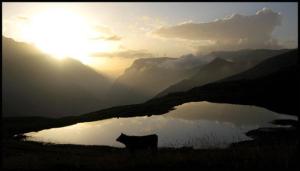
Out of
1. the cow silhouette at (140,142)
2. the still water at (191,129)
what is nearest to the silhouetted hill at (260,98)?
the still water at (191,129)

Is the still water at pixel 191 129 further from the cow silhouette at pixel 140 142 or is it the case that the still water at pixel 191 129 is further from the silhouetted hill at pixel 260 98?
the cow silhouette at pixel 140 142

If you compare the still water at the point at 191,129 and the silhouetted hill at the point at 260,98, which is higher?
the silhouetted hill at the point at 260,98

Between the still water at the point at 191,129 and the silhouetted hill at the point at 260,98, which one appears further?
the silhouetted hill at the point at 260,98

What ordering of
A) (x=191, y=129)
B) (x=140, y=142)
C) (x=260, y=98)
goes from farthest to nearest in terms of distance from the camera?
(x=260, y=98) → (x=191, y=129) → (x=140, y=142)

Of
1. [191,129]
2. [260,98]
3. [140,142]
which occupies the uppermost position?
[260,98]

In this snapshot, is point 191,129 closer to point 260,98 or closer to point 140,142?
point 140,142

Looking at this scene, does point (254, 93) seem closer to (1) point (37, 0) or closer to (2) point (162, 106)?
(2) point (162, 106)

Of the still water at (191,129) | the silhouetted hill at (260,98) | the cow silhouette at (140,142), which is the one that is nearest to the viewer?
the cow silhouette at (140,142)

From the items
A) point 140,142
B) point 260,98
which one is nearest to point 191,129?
point 140,142

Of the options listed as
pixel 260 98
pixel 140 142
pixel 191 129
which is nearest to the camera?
pixel 140 142

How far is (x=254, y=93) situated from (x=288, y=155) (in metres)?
111

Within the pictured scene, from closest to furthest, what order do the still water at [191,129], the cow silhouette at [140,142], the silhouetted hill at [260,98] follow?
the cow silhouette at [140,142] < the still water at [191,129] < the silhouetted hill at [260,98]

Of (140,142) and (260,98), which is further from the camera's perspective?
(260,98)

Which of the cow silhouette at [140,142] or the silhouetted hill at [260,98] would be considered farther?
the silhouetted hill at [260,98]
